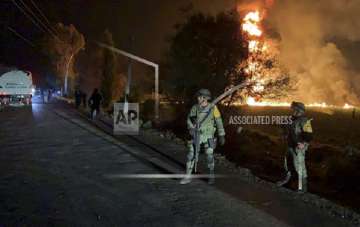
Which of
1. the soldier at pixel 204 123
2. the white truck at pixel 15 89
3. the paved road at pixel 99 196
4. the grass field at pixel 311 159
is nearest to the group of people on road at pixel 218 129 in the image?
the soldier at pixel 204 123

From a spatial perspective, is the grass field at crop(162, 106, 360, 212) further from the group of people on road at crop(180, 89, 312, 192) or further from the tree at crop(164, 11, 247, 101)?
the group of people on road at crop(180, 89, 312, 192)

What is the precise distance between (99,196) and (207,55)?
15960 mm

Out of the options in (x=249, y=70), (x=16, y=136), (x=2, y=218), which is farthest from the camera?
(x=249, y=70)

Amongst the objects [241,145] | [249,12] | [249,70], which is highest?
[249,12]

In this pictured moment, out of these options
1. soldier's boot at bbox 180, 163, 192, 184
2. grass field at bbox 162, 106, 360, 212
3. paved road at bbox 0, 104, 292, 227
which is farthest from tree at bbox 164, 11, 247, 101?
soldier's boot at bbox 180, 163, 192, 184

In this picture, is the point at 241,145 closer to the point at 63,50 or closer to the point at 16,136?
the point at 16,136

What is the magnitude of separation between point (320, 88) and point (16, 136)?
6048cm

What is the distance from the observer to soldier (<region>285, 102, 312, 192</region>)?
8.40m

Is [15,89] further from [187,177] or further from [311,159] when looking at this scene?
[187,177]

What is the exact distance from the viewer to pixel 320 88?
69.9m

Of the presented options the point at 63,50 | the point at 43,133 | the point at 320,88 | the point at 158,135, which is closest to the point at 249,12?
the point at 158,135

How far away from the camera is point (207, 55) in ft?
74.8

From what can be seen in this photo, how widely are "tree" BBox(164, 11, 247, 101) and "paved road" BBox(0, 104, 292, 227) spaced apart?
10.6 meters

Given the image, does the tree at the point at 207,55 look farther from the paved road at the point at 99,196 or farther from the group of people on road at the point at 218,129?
the group of people on road at the point at 218,129
